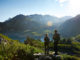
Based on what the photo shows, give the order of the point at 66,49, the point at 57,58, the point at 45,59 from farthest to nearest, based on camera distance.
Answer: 1. the point at 66,49
2. the point at 57,58
3. the point at 45,59

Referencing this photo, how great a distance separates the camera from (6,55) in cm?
5444

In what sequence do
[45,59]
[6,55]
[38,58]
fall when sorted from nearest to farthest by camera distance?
[6,55] → [45,59] → [38,58]

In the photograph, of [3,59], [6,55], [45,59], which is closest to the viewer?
[3,59]

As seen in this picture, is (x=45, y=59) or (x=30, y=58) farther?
(x=45, y=59)

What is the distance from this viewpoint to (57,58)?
77.8 meters

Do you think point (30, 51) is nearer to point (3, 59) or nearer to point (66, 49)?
point (3, 59)

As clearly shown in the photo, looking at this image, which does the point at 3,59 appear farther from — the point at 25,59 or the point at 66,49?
the point at 66,49

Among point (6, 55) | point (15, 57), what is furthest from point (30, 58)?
point (6, 55)

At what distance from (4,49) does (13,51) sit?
15.5 ft

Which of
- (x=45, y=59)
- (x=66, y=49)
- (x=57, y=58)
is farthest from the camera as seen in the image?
(x=66, y=49)

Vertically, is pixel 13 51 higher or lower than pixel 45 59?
higher

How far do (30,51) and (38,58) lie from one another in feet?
42.2

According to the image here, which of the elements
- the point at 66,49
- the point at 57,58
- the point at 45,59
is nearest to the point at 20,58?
the point at 45,59

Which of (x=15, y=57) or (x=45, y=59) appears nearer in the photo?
(x=15, y=57)
